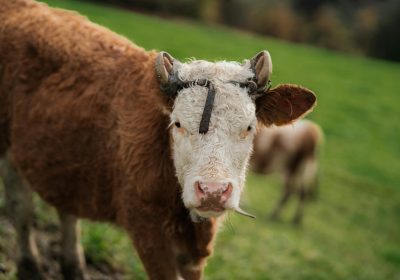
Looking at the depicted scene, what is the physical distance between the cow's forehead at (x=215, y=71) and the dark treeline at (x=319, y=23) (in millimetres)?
38582

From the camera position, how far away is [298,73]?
2889 centimetres

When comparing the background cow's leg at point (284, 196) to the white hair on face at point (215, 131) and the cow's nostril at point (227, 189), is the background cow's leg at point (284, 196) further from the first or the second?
the cow's nostril at point (227, 189)

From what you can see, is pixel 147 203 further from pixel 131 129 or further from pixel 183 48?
pixel 183 48

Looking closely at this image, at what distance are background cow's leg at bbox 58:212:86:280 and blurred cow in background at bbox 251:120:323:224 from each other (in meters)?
8.75

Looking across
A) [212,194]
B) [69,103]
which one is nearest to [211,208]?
[212,194]

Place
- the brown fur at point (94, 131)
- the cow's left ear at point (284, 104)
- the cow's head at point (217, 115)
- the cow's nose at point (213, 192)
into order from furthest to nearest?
the brown fur at point (94, 131) < the cow's left ear at point (284, 104) < the cow's head at point (217, 115) < the cow's nose at point (213, 192)

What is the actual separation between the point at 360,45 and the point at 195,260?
150ft

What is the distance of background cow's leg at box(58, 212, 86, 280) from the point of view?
5426 mm

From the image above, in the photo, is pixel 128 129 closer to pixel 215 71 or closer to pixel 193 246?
pixel 215 71

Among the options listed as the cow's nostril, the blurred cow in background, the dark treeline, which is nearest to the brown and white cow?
the cow's nostril

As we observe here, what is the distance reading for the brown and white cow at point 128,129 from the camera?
372cm

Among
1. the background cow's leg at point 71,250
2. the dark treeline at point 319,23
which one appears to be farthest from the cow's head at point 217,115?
the dark treeline at point 319,23

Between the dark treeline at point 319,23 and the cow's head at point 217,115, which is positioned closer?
the cow's head at point 217,115

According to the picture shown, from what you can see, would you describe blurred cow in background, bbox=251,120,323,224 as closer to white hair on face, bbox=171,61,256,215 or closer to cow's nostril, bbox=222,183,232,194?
white hair on face, bbox=171,61,256,215
